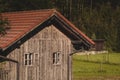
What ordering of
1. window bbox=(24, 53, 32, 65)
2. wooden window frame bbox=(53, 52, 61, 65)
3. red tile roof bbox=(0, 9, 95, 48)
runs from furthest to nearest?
wooden window frame bbox=(53, 52, 61, 65), window bbox=(24, 53, 32, 65), red tile roof bbox=(0, 9, 95, 48)

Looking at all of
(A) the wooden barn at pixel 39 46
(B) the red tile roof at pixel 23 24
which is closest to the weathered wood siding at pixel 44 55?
(A) the wooden barn at pixel 39 46

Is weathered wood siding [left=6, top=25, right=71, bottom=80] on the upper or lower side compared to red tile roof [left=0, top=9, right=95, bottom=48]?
lower

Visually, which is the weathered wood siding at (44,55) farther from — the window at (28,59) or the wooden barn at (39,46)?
the window at (28,59)

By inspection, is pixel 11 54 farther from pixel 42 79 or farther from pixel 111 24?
pixel 111 24

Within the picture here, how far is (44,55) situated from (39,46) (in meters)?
0.86

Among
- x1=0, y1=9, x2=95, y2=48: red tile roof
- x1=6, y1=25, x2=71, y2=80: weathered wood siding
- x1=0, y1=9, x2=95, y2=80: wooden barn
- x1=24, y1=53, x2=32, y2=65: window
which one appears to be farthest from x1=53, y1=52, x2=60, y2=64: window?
x1=0, y1=9, x2=95, y2=48: red tile roof

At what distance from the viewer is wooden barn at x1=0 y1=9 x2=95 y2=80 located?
87.1 ft

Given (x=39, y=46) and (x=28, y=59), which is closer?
(x=28, y=59)

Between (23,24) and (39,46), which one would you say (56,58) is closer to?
(39,46)

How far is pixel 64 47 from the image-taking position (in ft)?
99.5

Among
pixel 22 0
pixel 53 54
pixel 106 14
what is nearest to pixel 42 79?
pixel 53 54

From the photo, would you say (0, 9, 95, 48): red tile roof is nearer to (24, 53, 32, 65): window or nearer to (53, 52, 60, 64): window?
(24, 53, 32, 65): window

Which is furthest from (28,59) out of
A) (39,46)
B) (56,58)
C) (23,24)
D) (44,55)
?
(56,58)

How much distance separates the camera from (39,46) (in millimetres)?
28562
